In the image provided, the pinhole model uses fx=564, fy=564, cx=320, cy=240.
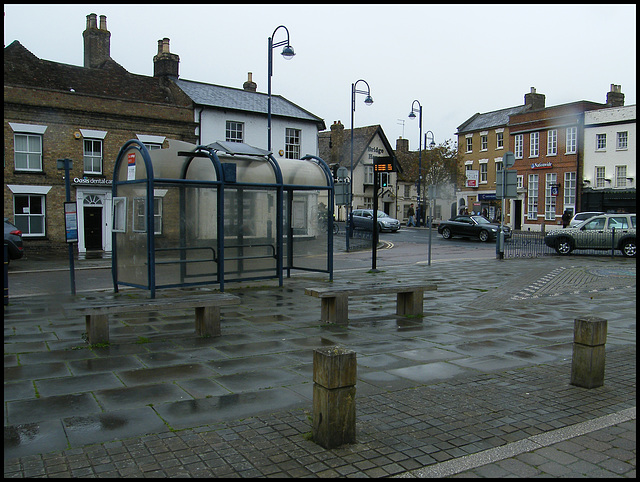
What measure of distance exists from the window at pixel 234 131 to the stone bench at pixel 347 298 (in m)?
23.7

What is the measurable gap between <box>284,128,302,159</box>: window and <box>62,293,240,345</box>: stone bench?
27.3 m

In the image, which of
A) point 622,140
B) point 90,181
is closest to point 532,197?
point 622,140

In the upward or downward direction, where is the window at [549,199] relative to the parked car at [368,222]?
upward

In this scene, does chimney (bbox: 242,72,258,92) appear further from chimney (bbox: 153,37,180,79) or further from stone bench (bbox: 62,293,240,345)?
stone bench (bbox: 62,293,240,345)

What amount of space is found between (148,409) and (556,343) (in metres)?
5.24

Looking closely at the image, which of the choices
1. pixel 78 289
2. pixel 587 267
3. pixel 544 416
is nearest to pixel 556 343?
pixel 544 416

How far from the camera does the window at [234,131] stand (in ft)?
103

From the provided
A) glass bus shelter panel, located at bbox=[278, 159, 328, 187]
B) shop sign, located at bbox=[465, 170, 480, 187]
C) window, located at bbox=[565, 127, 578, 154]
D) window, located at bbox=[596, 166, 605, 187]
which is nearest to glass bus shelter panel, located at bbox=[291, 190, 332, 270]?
glass bus shelter panel, located at bbox=[278, 159, 328, 187]

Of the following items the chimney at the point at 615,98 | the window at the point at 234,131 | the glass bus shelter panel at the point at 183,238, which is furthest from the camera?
the chimney at the point at 615,98

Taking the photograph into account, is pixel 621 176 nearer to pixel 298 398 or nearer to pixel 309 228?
pixel 309 228

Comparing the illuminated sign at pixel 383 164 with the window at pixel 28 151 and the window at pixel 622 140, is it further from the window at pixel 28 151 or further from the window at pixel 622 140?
the window at pixel 622 140

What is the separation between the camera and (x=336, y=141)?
192 ft

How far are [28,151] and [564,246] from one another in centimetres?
2332

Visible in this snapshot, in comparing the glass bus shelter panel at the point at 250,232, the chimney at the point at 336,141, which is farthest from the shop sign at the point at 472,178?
the glass bus shelter panel at the point at 250,232
